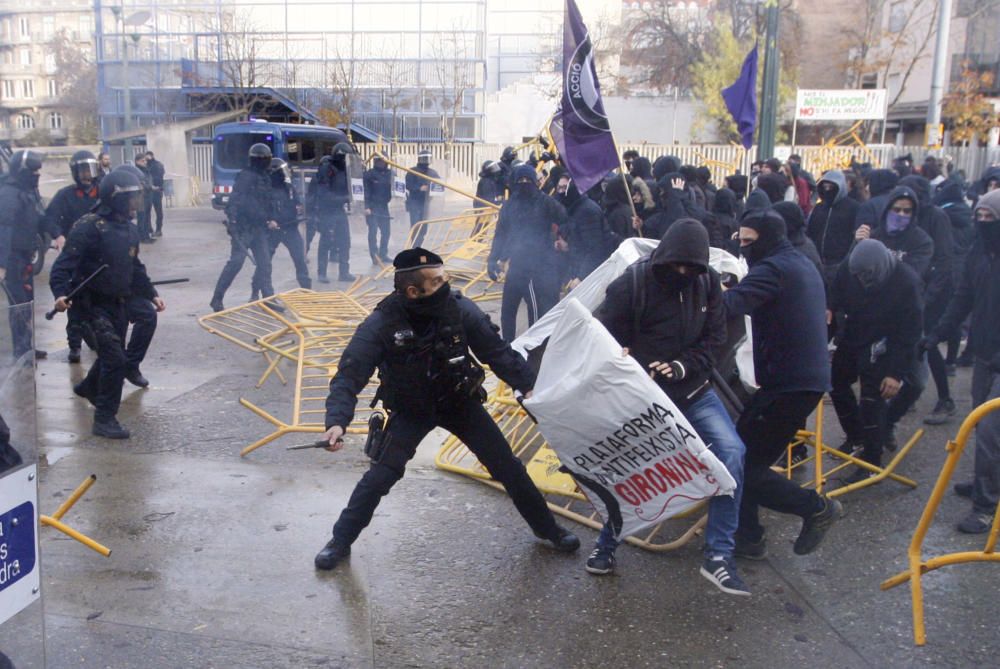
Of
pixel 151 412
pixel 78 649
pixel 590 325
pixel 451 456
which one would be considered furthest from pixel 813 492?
pixel 151 412

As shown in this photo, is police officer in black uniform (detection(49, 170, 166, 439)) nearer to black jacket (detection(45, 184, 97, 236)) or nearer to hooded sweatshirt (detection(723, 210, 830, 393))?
black jacket (detection(45, 184, 97, 236))

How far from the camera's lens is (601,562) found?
4176mm

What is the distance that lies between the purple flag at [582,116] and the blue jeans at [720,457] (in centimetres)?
272

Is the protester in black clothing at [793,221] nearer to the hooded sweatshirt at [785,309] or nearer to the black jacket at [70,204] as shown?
the hooded sweatshirt at [785,309]

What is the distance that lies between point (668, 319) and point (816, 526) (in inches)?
44.7

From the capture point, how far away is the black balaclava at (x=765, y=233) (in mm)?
4234

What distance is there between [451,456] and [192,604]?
2.10 meters

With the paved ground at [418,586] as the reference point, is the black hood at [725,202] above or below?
above

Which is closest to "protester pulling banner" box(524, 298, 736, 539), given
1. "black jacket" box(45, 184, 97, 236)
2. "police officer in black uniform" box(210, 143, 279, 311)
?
"police officer in black uniform" box(210, 143, 279, 311)

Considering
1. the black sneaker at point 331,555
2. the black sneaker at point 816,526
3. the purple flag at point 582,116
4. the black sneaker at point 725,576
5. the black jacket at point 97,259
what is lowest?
the black sneaker at point 331,555

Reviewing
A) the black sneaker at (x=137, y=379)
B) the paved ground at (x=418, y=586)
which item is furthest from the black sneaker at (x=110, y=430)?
the black sneaker at (x=137, y=379)

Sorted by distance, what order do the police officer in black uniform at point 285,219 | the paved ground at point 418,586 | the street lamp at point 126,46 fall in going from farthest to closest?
1. the street lamp at point 126,46
2. the police officer in black uniform at point 285,219
3. the paved ground at point 418,586

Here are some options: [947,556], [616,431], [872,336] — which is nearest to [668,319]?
[616,431]

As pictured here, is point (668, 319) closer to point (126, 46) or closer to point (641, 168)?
point (641, 168)
